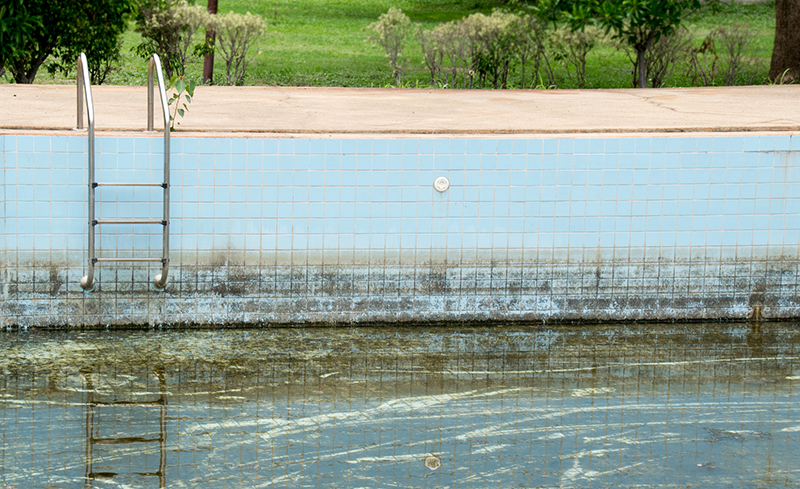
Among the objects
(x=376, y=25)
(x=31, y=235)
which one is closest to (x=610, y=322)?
(x=31, y=235)

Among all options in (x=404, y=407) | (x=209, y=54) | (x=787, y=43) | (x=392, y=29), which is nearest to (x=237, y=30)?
(x=209, y=54)

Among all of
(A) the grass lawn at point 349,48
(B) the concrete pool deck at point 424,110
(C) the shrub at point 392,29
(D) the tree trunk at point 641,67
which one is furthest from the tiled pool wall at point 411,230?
(C) the shrub at point 392,29

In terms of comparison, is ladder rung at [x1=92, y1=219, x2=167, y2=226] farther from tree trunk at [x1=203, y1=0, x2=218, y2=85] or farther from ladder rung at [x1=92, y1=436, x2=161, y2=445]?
tree trunk at [x1=203, y1=0, x2=218, y2=85]

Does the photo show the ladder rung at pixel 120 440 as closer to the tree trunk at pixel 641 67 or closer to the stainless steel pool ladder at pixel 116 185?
the stainless steel pool ladder at pixel 116 185

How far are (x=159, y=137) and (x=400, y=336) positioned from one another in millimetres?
2190

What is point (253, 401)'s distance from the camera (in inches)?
201

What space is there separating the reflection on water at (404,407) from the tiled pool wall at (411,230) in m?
0.24

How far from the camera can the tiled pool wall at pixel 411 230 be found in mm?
6137

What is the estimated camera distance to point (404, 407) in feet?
16.7

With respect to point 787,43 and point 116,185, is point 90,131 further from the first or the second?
point 787,43

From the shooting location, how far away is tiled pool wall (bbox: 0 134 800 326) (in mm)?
6137

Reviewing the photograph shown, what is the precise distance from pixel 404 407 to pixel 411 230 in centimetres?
173

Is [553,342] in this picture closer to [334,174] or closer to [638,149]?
[638,149]

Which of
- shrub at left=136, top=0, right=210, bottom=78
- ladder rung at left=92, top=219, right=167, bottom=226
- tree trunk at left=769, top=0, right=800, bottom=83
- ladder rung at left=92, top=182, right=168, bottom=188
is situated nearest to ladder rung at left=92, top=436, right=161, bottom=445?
ladder rung at left=92, top=219, right=167, bottom=226
